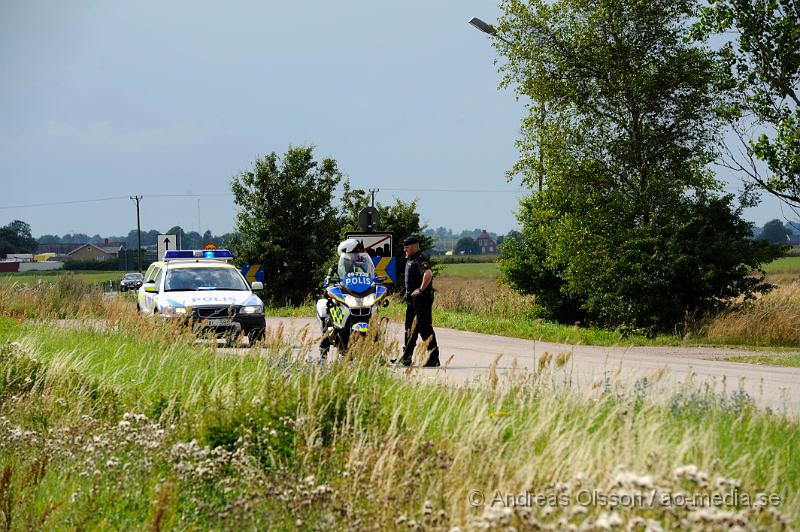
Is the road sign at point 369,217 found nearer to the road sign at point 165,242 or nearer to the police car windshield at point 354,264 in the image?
the police car windshield at point 354,264

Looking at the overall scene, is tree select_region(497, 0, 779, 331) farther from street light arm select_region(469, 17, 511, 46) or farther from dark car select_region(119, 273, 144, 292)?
dark car select_region(119, 273, 144, 292)

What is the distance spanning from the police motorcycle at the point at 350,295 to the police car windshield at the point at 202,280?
20.6 ft

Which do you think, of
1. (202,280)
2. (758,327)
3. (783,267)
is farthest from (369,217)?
(783,267)

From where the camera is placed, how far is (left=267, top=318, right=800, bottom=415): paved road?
1176 cm

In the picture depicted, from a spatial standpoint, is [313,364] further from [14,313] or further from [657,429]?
[14,313]

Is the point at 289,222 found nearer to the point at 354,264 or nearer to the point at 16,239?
the point at 354,264

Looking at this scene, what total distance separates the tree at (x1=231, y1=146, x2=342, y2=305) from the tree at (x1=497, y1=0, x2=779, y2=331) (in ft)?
63.3

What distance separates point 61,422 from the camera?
30.5 feet

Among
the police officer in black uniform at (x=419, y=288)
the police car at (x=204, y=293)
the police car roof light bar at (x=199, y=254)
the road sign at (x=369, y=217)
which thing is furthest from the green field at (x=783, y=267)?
the police officer in black uniform at (x=419, y=288)

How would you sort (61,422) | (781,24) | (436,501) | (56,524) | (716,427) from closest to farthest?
(436,501), (56,524), (716,427), (61,422), (781,24)

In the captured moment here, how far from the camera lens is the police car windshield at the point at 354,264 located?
1513cm

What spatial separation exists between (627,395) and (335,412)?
2.38 meters

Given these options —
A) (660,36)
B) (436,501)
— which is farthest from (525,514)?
(660,36)

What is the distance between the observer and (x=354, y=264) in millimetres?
15211
